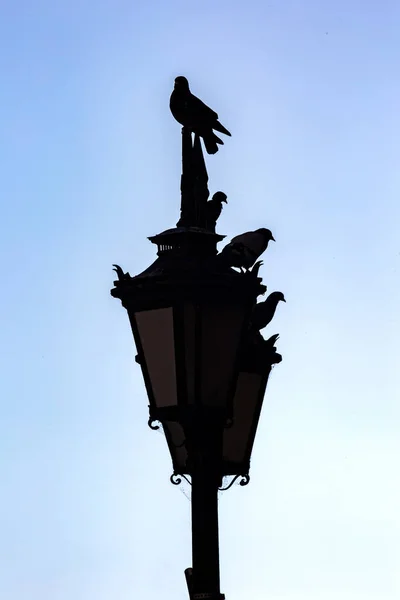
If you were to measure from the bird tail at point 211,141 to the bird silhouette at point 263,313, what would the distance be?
3.37ft

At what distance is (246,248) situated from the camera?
8227 millimetres

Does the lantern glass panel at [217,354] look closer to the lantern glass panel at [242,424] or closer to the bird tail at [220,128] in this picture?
the lantern glass panel at [242,424]

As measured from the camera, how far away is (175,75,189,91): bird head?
8.73m

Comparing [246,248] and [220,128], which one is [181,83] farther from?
[246,248]

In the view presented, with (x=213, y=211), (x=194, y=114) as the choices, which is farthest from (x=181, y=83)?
(x=213, y=211)

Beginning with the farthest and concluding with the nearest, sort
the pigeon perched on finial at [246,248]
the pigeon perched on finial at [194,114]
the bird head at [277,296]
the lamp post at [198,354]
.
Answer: the pigeon perched on finial at [194,114] < the bird head at [277,296] < the pigeon perched on finial at [246,248] < the lamp post at [198,354]

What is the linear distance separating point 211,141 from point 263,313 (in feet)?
3.76

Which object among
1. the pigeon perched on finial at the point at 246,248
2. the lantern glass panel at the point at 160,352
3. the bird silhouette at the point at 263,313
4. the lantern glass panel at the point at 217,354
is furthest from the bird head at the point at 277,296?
the lantern glass panel at the point at 160,352

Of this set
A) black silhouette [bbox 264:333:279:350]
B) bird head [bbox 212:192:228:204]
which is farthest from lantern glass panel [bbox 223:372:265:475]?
bird head [bbox 212:192:228:204]

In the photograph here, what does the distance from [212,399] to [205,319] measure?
1.42 feet

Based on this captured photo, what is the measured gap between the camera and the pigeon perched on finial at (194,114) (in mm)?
8672

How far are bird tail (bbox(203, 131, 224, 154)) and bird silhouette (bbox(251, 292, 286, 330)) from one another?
3.37 ft

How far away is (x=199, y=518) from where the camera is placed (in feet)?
24.9

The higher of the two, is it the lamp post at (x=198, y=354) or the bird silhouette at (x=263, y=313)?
the bird silhouette at (x=263, y=313)
